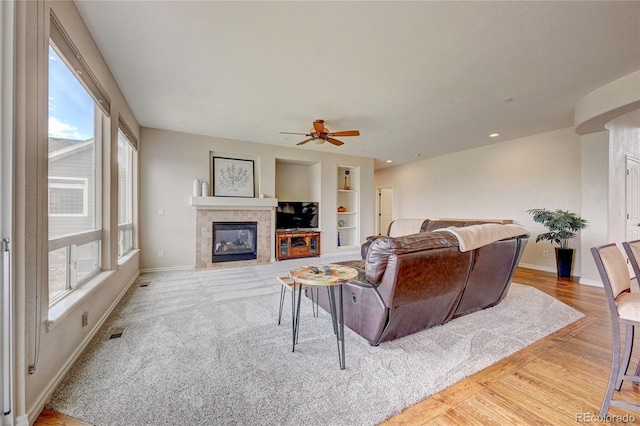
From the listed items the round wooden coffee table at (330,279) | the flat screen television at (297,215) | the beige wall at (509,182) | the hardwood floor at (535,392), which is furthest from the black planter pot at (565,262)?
the flat screen television at (297,215)

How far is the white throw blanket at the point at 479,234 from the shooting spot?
2158 mm

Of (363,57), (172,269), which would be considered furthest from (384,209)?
(363,57)

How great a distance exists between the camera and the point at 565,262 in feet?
13.8

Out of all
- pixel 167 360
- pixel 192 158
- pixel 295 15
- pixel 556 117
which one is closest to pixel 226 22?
pixel 295 15

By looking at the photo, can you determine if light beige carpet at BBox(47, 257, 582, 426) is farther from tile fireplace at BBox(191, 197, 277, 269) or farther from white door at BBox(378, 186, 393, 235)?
white door at BBox(378, 186, 393, 235)

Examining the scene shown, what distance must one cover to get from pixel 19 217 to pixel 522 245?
402cm

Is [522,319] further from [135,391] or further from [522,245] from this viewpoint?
[135,391]

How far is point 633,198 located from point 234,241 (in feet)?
21.7

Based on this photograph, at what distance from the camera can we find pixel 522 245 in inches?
111

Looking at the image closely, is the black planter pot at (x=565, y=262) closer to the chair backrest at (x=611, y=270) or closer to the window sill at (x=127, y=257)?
the chair backrest at (x=611, y=270)

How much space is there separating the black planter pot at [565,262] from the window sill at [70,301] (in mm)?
6183

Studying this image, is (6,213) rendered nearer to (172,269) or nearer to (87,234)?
(87,234)

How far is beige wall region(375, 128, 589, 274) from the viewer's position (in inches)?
179

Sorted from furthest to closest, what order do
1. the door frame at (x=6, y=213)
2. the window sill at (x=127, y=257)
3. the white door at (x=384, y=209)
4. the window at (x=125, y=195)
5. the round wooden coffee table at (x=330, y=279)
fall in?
the white door at (x=384, y=209) → the window at (x=125, y=195) → the window sill at (x=127, y=257) → the round wooden coffee table at (x=330, y=279) → the door frame at (x=6, y=213)
